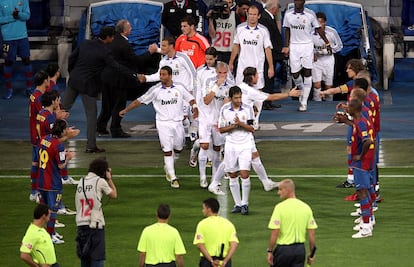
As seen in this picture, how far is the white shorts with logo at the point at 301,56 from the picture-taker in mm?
28812

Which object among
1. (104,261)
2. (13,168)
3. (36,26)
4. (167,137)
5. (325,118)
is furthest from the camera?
(36,26)

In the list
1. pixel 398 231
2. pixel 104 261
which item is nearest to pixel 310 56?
pixel 398 231

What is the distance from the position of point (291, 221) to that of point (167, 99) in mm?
6561

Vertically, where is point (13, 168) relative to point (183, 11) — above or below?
below

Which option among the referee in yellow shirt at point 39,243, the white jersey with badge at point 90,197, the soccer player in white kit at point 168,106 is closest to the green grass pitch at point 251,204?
the soccer player in white kit at point 168,106

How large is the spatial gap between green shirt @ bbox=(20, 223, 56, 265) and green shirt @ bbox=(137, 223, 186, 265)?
1184 millimetres

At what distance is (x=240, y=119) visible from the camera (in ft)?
65.8

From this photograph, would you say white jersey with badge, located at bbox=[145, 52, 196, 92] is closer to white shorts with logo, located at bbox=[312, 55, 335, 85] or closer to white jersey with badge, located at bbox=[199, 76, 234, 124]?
white jersey with badge, located at bbox=[199, 76, 234, 124]

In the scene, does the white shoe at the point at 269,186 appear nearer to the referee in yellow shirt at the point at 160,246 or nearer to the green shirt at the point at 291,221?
the green shirt at the point at 291,221

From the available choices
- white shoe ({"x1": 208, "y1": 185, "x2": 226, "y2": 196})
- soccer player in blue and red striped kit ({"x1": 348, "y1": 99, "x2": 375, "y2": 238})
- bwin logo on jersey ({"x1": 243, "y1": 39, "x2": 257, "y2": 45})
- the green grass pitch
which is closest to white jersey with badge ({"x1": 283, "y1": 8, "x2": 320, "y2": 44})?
bwin logo on jersey ({"x1": 243, "y1": 39, "x2": 257, "y2": 45})

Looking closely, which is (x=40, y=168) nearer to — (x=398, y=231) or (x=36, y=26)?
(x=398, y=231)

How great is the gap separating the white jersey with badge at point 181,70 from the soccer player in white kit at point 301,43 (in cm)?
548

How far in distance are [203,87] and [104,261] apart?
5.65 m

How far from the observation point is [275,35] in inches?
1147
